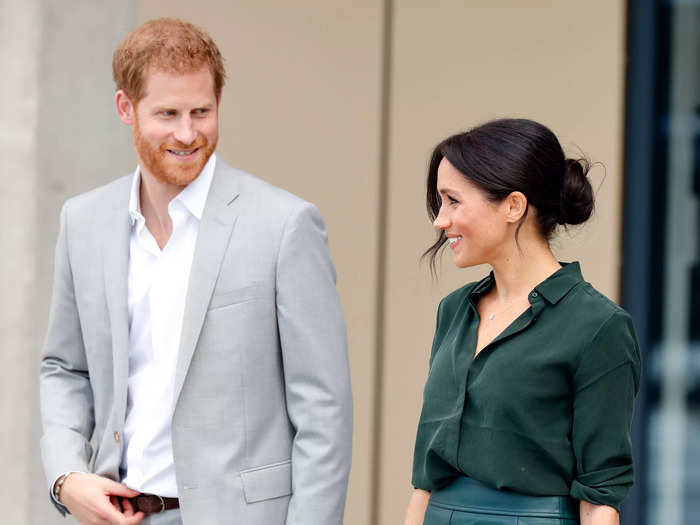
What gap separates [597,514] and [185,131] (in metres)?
1.25

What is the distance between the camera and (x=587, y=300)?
7.00 ft

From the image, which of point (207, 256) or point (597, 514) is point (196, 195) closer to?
point (207, 256)

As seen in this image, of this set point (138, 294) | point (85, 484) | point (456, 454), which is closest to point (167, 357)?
point (138, 294)

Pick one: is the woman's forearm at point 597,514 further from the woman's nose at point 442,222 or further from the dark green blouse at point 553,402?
the woman's nose at point 442,222

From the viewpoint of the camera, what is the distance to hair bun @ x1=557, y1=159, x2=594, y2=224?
2217 mm

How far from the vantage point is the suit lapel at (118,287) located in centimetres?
255

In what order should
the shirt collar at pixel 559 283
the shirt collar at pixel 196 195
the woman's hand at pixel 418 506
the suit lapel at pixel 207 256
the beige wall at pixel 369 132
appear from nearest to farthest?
the shirt collar at pixel 559 283 → the woman's hand at pixel 418 506 → the suit lapel at pixel 207 256 → the shirt collar at pixel 196 195 → the beige wall at pixel 369 132

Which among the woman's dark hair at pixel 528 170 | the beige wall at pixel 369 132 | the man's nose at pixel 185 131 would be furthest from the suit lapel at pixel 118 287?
the beige wall at pixel 369 132

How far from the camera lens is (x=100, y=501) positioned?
2.52 m

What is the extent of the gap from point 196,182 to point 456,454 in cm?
95

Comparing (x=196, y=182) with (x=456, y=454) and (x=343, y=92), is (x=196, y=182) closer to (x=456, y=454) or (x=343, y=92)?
(x=456, y=454)

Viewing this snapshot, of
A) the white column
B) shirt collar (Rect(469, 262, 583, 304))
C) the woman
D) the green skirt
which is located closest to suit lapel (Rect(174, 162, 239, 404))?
the woman

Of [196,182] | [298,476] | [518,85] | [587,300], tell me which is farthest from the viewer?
[518,85]

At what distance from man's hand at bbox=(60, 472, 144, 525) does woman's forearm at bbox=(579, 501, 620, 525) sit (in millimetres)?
1057
